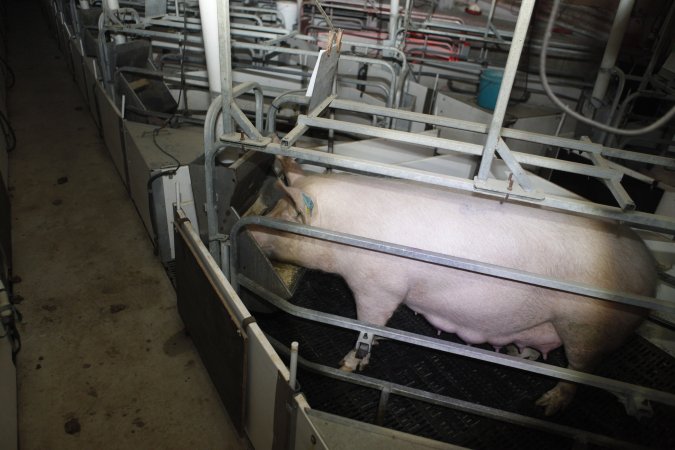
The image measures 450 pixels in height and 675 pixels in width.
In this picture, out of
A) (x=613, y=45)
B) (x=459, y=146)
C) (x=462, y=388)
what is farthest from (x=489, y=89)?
(x=462, y=388)

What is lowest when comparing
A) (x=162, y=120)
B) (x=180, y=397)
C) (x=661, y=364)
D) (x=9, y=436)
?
(x=180, y=397)

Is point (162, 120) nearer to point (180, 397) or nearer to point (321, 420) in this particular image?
point (180, 397)

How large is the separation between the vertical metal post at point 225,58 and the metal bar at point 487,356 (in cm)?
87

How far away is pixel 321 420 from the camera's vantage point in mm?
1568

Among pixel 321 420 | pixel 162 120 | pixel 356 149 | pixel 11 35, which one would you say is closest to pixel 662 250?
Answer: pixel 356 149

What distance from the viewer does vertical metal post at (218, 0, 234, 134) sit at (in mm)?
1747

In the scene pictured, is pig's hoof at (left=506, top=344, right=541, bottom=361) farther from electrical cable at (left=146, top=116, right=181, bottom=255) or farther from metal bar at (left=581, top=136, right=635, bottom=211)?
electrical cable at (left=146, top=116, right=181, bottom=255)

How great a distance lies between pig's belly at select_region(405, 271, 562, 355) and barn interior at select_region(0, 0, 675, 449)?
9.0 inches

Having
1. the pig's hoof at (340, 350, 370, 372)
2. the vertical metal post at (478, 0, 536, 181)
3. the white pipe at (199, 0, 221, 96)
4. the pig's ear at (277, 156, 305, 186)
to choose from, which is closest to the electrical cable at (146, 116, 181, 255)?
the white pipe at (199, 0, 221, 96)

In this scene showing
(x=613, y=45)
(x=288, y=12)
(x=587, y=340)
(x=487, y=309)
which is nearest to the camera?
(x=587, y=340)

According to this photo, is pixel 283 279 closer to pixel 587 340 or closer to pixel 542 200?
pixel 542 200

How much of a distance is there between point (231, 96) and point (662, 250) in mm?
2650

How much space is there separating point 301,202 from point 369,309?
2.35 feet

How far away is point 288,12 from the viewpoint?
590 centimetres
